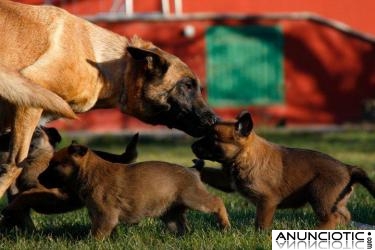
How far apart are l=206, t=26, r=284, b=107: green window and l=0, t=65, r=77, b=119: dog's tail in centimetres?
1671

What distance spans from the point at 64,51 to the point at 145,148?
11581mm

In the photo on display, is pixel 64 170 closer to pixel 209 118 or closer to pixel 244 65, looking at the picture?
pixel 209 118

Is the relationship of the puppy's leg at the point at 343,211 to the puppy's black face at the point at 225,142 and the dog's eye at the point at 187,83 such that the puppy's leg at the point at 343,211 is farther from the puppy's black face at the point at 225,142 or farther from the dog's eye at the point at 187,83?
the dog's eye at the point at 187,83

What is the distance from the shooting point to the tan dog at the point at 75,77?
700 centimetres

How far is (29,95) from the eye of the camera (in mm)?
6539

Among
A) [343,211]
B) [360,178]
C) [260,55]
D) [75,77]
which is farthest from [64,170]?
[260,55]

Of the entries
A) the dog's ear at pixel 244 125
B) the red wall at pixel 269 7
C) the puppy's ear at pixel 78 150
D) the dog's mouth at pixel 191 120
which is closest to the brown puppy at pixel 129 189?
the puppy's ear at pixel 78 150

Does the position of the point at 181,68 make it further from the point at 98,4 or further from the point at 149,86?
the point at 98,4

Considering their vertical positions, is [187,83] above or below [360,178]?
above

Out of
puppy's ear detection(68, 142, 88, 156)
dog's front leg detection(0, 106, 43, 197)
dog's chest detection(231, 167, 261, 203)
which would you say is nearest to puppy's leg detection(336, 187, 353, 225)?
dog's chest detection(231, 167, 261, 203)

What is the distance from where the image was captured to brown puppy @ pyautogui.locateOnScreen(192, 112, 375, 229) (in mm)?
7121

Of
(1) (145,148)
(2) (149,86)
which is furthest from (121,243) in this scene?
(1) (145,148)

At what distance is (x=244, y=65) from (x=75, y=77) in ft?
54.0

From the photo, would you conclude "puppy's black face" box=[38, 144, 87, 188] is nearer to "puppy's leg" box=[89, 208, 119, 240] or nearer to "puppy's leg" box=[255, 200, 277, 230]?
"puppy's leg" box=[89, 208, 119, 240]
